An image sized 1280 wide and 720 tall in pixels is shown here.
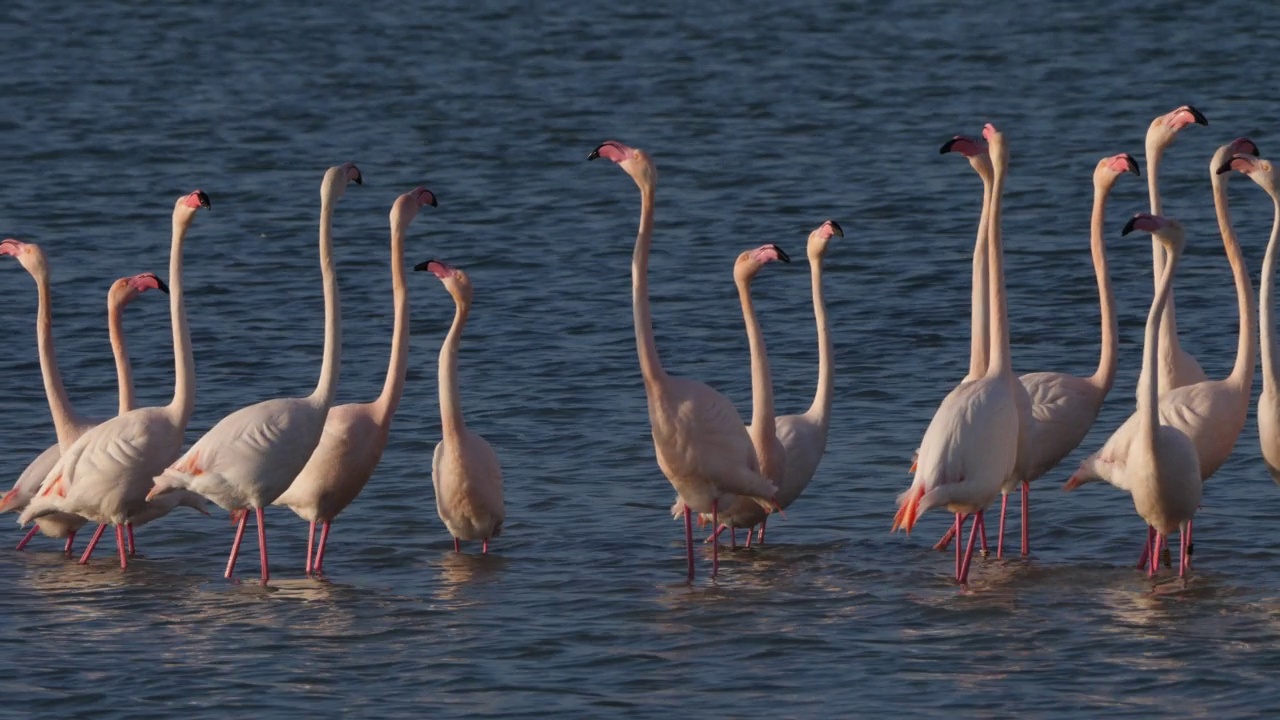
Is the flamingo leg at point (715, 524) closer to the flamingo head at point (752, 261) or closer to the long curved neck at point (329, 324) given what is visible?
the flamingo head at point (752, 261)

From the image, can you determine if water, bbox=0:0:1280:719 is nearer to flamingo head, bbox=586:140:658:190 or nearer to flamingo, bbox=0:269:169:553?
flamingo, bbox=0:269:169:553

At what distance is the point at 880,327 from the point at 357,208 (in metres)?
6.39

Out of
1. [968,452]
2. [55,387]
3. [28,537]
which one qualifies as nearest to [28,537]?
[28,537]

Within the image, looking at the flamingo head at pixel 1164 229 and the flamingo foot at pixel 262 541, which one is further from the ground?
the flamingo head at pixel 1164 229

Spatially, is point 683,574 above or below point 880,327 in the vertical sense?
below

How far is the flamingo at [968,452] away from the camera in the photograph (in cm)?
932

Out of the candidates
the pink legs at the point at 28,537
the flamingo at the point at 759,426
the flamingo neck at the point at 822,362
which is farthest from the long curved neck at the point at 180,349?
the flamingo neck at the point at 822,362

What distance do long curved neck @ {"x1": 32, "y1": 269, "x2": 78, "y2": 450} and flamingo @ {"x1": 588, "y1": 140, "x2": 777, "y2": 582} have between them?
2.84 meters

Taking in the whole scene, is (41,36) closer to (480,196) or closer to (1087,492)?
(480,196)

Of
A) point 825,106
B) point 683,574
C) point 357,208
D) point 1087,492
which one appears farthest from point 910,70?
point 683,574

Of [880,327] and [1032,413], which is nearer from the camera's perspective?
[1032,413]

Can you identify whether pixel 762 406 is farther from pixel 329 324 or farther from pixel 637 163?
pixel 329 324

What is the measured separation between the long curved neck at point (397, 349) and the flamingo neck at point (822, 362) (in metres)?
1.92

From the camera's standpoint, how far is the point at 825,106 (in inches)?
944
